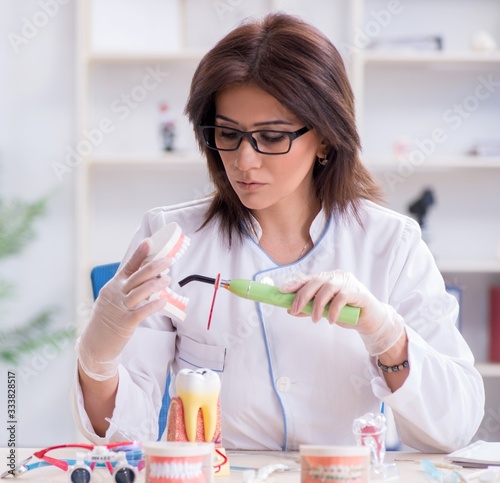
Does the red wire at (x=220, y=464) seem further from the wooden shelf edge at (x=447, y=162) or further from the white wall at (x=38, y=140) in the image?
the white wall at (x=38, y=140)

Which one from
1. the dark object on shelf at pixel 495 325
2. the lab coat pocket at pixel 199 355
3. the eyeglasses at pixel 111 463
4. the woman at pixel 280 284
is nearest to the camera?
the eyeglasses at pixel 111 463

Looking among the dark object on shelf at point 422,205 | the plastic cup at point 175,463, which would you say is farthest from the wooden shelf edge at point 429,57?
the plastic cup at point 175,463

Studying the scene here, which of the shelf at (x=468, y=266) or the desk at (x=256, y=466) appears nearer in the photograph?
the desk at (x=256, y=466)

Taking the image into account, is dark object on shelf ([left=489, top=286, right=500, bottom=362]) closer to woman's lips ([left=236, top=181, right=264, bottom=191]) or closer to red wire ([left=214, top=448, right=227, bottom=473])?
woman's lips ([left=236, top=181, right=264, bottom=191])

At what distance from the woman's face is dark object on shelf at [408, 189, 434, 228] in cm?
170

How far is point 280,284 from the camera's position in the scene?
1.42 metres

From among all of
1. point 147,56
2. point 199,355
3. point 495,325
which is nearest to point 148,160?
point 147,56

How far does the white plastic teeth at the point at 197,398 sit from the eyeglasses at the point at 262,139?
1.53ft

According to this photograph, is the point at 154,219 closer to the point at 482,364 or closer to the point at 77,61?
the point at 77,61

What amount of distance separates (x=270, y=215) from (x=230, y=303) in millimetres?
204

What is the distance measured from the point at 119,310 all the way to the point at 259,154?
0.40m

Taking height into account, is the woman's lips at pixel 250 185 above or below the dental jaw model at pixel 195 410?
above

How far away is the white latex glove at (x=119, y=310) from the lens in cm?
124

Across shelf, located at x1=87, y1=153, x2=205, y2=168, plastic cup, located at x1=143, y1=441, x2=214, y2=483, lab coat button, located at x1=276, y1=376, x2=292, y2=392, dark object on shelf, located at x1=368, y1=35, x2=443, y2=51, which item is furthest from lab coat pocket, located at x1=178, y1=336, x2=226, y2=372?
dark object on shelf, located at x1=368, y1=35, x2=443, y2=51
